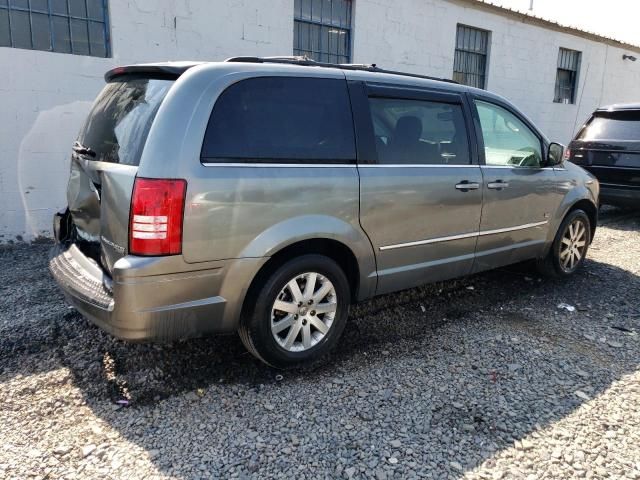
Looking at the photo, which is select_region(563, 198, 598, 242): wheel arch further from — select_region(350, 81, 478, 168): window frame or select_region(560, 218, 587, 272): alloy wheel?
select_region(350, 81, 478, 168): window frame

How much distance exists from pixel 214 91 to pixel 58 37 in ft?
14.5

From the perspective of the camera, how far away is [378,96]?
3537 millimetres

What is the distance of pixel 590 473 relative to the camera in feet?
8.00

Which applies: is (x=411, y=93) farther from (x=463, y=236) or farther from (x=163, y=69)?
(x=163, y=69)

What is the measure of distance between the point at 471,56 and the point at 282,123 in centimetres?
926

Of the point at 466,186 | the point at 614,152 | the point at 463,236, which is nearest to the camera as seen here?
the point at 466,186

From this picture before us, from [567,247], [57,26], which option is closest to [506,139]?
[567,247]

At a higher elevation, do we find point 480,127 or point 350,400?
point 480,127

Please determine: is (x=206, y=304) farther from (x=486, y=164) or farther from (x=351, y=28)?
(x=351, y=28)

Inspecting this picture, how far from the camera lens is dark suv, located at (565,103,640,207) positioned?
7516mm

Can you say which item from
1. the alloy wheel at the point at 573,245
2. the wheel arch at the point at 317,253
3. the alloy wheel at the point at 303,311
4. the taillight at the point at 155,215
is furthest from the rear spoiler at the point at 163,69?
the alloy wheel at the point at 573,245

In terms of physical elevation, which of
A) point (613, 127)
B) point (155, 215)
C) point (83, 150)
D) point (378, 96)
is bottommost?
point (155, 215)

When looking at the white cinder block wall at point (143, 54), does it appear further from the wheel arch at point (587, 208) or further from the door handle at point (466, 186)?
the wheel arch at point (587, 208)

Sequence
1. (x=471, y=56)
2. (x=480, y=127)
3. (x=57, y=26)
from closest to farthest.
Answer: (x=480, y=127) < (x=57, y=26) < (x=471, y=56)
